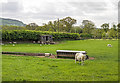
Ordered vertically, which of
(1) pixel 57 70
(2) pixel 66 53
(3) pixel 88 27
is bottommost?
(1) pixel 57 70

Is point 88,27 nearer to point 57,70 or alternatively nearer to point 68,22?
point 68,22

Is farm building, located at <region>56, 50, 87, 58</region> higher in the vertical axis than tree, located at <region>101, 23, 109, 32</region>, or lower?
lower

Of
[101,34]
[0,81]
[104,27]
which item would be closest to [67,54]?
[0,81]

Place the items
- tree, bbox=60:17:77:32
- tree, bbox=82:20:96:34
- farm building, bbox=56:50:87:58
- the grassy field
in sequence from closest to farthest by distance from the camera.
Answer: the grassy field
farm building, bbox=56:50:87:58
tree, bbox=60:17:77:32
tree, bbox=82:20:96:34

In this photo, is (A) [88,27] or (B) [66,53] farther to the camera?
(A) [88,27]

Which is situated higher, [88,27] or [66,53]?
[88,27]

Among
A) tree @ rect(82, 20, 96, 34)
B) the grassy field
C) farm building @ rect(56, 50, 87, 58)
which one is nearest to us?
the grassy field

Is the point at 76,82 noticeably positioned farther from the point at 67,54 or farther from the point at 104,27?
the point at 104,27

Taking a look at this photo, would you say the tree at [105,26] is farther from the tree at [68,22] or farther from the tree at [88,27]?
the tree at [68,22]

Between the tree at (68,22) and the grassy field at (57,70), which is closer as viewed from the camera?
the grassy field at (57,70)

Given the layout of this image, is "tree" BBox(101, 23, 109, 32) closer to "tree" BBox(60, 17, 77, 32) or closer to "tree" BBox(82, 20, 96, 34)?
"tree" BBox(82, 20, 96, 34)

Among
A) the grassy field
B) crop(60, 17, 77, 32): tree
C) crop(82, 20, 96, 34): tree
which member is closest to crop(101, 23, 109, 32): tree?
crop(82, 20, 96, 34): tree

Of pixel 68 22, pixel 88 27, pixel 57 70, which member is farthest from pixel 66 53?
pixel 88 27

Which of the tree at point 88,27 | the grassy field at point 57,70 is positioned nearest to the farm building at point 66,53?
the grassy field at point 57,70
